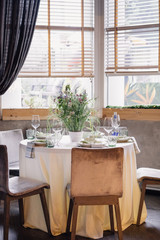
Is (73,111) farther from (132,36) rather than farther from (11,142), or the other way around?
(132,36)

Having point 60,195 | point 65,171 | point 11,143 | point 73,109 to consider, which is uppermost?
point 73,109

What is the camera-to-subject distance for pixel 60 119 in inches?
132

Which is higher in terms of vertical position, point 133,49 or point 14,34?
point 14,34

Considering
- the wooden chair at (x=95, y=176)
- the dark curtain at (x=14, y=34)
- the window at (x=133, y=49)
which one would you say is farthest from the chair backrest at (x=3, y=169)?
the window at (x=133, y=49)

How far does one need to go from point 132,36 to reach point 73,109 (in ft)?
5.90

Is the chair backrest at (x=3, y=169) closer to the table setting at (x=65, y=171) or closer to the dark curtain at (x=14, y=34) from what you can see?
the table setting at (x=65, y=171)

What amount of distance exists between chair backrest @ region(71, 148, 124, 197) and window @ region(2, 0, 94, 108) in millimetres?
2188

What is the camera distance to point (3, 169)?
2799 mm

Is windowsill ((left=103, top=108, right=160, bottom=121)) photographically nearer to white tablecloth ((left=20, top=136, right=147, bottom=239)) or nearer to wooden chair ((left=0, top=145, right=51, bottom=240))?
white tablecloth ((left=20, top=136, right=147, bottom=239))

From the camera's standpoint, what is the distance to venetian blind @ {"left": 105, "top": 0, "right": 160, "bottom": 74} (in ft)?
14.5

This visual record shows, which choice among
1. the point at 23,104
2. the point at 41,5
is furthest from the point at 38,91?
the point at 41,5

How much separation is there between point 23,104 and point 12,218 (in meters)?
1.79

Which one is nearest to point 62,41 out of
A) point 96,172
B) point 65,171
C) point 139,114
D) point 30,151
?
point 139,114

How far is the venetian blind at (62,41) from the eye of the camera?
4.59 m
